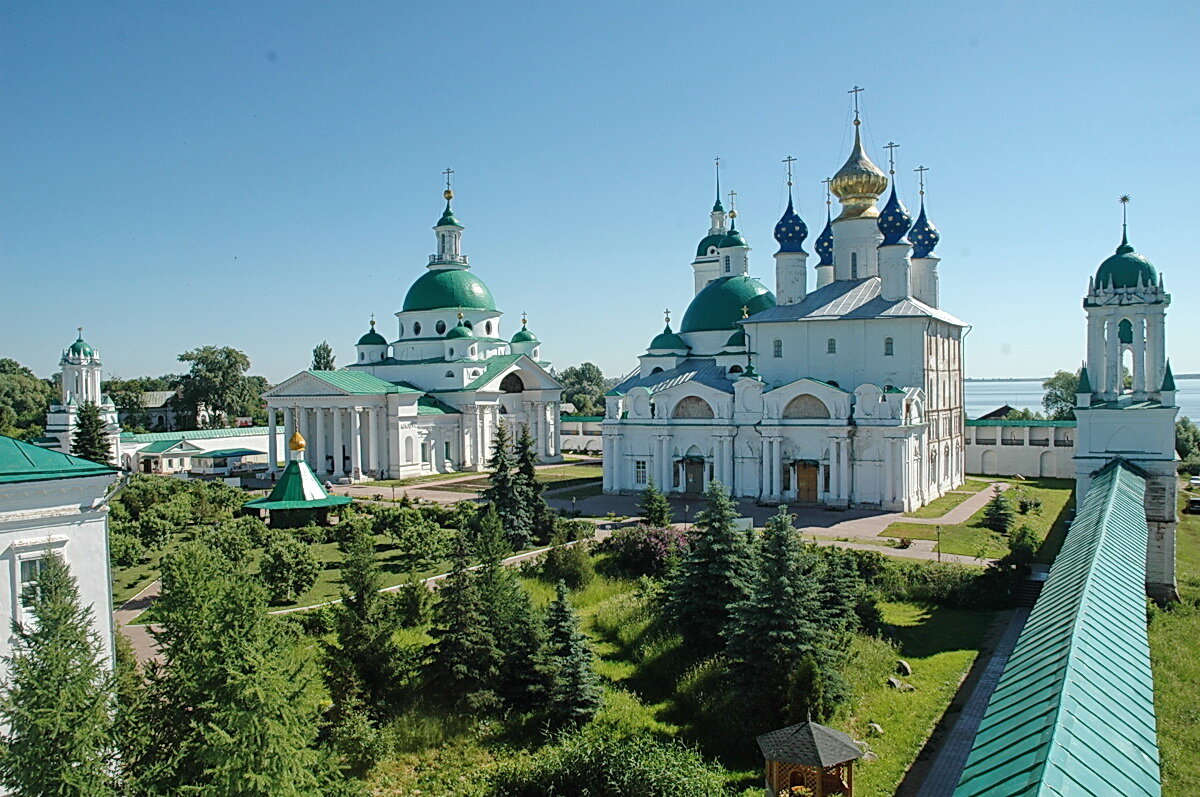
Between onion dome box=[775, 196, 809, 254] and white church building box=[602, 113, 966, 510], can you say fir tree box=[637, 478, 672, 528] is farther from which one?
onion dome box=[775, 196, 809, 254]

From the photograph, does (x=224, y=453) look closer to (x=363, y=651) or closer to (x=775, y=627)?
(x=363, y=651)

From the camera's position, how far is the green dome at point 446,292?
1989 inches

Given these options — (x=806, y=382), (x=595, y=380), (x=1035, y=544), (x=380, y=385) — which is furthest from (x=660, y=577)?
(x=595, y=380)

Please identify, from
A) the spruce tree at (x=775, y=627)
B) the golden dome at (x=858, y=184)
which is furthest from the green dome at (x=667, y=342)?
the spruce tree at (x=775, y=627)

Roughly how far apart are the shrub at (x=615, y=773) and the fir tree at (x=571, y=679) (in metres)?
1.06

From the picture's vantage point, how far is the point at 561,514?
1216 inches

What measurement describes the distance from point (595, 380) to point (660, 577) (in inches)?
3789

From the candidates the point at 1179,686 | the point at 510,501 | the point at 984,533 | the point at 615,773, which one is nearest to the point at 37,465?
the point at 615,773

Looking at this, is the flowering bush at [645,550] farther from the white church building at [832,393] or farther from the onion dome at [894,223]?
the onion dome at [894,223]

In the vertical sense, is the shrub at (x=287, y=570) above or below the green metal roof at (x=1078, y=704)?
below

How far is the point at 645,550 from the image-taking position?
23547 mm

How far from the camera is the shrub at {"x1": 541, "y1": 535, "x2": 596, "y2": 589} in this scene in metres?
22.4

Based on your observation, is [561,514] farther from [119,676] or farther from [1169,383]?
[119,676]

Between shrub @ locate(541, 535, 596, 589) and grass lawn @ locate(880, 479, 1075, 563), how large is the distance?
33.6 ft
